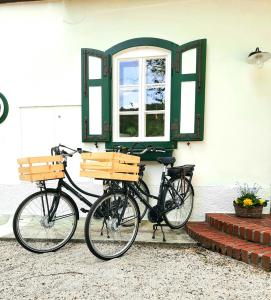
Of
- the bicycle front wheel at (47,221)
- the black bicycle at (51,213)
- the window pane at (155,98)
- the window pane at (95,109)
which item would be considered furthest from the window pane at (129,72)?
the bicycle front wheel at (47,221)

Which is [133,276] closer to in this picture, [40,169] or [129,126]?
[40,169]

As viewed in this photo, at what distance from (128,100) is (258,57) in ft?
6.18

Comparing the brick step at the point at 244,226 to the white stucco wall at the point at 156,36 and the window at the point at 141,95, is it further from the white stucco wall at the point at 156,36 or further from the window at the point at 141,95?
the window at the point at 141,95

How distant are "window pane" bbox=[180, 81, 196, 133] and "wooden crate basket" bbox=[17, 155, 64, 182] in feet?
5.99

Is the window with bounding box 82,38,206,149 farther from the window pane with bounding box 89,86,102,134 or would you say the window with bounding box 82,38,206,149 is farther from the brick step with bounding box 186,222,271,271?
the brick step with bounding box 186,222,271,271

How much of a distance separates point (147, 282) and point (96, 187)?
2042mm

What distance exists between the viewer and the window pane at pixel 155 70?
382 cm

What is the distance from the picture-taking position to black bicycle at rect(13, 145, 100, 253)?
8.89 feet

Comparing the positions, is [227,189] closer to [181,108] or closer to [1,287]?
[181,108]

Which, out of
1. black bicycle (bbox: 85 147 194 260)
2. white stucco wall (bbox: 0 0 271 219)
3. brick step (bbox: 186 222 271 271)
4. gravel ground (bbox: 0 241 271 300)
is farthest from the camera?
white stucco wall (bbox: 0 0 271 219)

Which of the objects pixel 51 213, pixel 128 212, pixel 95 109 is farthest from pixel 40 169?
pixel 95 109

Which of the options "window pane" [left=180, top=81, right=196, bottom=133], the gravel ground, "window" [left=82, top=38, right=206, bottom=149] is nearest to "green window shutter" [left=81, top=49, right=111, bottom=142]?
"window" [left=82, top=38, right=206, bottom=149]

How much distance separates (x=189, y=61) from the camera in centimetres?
366

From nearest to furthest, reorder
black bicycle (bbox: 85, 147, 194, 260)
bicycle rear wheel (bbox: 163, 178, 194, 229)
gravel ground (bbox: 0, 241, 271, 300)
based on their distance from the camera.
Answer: gravel ground (bbox: 0, 241, 271, 300), black bicycle (bbox: 85, 147, 194, 260), bicycle rear wheel (bbox: 163, 178, 194, 229)
